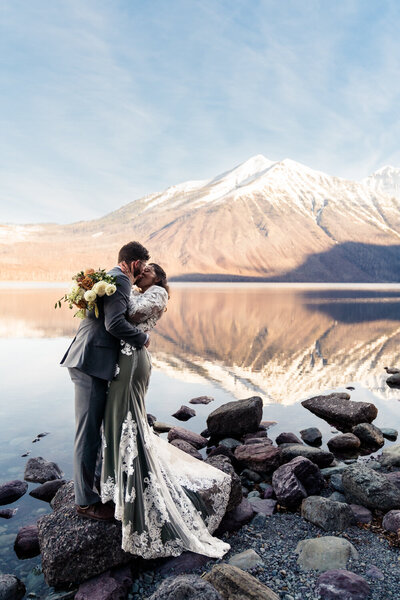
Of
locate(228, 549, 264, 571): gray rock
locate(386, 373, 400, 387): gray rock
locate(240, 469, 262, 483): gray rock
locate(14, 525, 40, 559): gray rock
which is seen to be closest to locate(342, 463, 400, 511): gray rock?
locate(240, 469, 262, 483): gray rock

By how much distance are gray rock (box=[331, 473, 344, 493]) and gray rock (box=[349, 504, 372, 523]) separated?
814mm

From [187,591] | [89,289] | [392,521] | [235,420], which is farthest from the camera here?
[235,420]

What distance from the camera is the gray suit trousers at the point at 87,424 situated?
4.50m

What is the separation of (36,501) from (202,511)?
3.38 m

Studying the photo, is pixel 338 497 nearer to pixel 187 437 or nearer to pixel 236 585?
pixel 236 585

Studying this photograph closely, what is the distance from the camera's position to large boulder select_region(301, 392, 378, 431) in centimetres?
1141

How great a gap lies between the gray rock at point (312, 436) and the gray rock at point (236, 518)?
14.9 ft

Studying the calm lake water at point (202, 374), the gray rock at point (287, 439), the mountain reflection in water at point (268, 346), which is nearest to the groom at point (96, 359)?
the calm lake water at point (202, 374)

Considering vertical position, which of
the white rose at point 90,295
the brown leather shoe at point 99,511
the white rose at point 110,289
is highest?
the white rose at point 110,289

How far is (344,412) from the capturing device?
1162 centimetres

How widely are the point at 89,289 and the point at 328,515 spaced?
434cm

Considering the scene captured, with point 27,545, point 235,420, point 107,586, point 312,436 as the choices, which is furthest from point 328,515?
point 312,436

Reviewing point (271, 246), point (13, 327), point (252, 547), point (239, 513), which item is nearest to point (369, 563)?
point (252, 547)

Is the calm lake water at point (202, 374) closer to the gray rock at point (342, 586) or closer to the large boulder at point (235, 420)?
the large boulder at point (235, 420)
